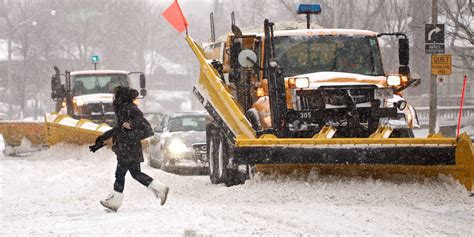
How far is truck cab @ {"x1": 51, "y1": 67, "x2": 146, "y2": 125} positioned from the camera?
22.3 m

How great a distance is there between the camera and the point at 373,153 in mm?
10727

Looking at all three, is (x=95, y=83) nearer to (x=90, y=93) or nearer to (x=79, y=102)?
(x=90, y=93)

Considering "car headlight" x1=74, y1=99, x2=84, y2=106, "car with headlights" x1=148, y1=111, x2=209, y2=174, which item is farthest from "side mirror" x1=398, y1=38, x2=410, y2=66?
"car headlight" x1=74, y1=99, x2=84, y2=106

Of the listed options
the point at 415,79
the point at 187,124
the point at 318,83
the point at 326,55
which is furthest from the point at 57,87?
the point at 415,79

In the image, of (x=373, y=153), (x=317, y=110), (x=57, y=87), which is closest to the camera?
(x=373, y=153)

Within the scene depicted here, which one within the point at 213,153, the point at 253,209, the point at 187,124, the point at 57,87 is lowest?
the point at 253,209

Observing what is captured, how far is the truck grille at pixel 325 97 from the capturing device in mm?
11883

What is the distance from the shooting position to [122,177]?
10484 mm

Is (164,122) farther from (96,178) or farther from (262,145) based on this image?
(262,145)

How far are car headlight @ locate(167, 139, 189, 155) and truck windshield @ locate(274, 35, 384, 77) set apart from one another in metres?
4.88

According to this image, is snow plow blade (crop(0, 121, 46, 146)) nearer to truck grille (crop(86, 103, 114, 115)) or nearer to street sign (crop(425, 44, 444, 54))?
truck grille (crop(86, 103, 114, 115))

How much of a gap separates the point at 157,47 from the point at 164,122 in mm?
81839

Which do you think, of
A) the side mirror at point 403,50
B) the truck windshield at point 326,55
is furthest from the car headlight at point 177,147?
the side mirror at point 403,50

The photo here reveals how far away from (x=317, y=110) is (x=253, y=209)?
2.28 m
